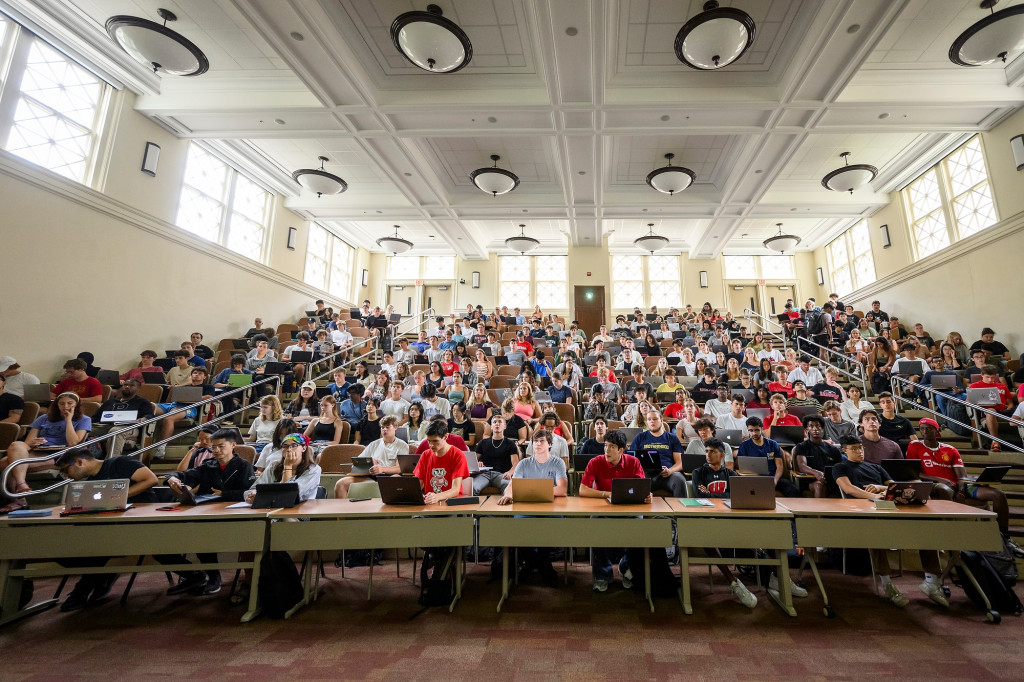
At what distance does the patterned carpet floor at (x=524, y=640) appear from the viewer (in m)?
2.27

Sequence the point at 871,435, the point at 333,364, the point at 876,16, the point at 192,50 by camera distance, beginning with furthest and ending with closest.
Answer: the point at 333,364, the point at 192,50, the point at 876,16, the point at 871,435

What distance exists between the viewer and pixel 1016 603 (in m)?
2.81

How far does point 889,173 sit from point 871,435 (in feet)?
29.3

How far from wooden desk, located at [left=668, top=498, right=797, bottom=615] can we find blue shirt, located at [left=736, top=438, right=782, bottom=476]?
148cm

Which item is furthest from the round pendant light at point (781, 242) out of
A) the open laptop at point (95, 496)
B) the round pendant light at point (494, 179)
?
the open laptop at point (95, 496)

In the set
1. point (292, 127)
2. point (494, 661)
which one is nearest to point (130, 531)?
point (494, 661)

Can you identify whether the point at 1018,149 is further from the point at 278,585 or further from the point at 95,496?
the point at 95,496

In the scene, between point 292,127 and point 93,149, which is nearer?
point 93,149

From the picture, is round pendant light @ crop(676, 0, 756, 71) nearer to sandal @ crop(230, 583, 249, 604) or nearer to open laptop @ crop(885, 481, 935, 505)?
open laptop @ crop(885, 481, 935, 505)

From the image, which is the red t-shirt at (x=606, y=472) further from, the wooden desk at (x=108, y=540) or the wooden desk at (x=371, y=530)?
the wooden desk at (x=108, y=540)

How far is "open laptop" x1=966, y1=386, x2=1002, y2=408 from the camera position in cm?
507

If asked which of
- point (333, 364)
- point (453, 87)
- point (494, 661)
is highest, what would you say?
point (453, 87)

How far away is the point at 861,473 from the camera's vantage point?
3.75 meters

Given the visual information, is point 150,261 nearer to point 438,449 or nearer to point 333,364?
point 333,364
